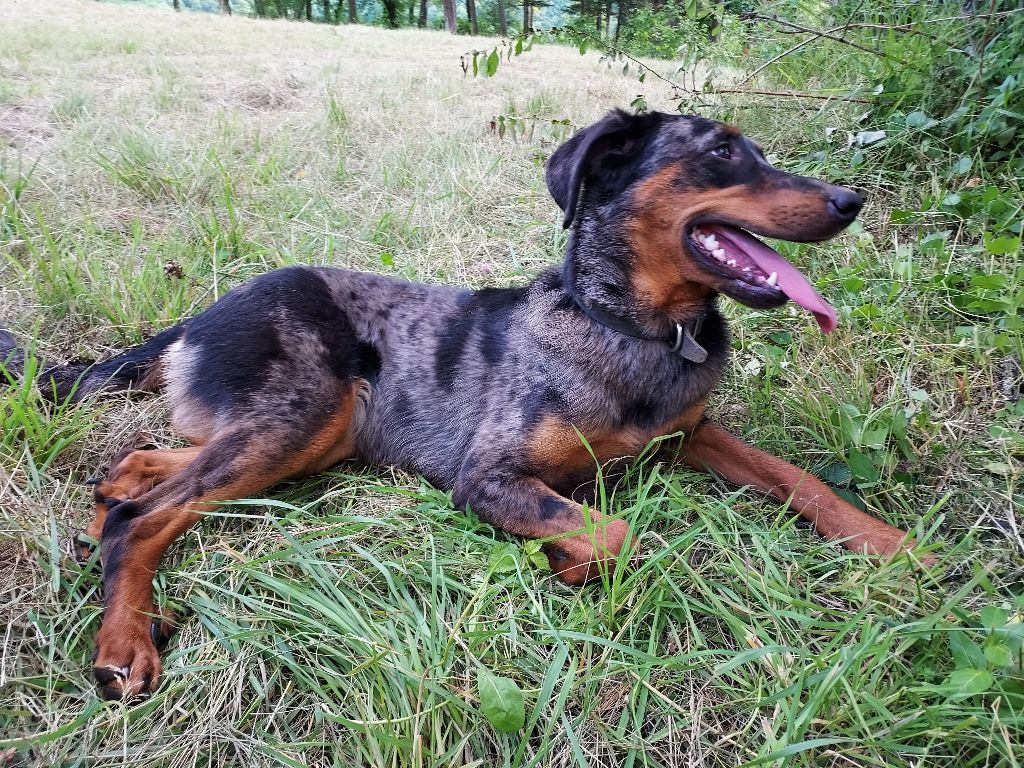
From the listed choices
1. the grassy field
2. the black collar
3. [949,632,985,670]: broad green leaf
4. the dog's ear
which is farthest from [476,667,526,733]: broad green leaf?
the dog's ear

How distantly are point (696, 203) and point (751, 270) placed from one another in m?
0.37

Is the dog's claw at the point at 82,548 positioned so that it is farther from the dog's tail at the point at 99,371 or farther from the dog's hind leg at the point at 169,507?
the dog's tail at the point at 99,371

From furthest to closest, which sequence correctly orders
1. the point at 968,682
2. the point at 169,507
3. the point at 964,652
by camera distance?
1. the point at 169,507
2. the point at 964,652
3. the point at 968,682

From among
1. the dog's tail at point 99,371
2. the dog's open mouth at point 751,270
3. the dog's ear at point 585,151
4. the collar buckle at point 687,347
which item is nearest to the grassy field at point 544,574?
the dog's tail at point 99,371

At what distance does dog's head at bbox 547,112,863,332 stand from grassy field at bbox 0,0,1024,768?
31.2 inches

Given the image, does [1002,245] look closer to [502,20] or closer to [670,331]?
[670,331]

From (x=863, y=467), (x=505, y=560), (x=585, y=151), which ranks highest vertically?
(x=585, y=151)

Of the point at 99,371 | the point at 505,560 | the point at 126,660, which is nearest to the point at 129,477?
the point at 99,371

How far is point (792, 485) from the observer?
2.79 meters

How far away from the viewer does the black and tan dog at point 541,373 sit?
2570mm

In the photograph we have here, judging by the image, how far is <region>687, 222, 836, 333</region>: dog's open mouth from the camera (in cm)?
256

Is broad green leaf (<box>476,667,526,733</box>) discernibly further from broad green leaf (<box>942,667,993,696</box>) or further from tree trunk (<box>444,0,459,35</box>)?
tree trunk (<box>444,0,459,35</box>)

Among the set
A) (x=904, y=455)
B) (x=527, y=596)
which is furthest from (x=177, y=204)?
(x=904, y=455)

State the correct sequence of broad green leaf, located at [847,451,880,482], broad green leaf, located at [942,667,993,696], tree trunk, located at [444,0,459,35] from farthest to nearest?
tree trunk, located at [444,0,459,35] < broad green leaf, located at [847,451,880,482] < broad green leaf, located at [942,667,993,696]
